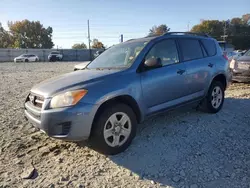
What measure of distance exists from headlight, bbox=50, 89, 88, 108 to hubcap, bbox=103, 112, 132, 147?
54 cm

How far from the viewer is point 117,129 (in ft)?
11.0

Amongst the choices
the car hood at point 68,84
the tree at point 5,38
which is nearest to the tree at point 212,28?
the tree at point 5,38

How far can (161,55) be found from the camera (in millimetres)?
4105

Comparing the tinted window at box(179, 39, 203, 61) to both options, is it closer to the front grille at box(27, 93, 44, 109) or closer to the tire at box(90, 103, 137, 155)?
the tire at box(90, 103, 137, 155)

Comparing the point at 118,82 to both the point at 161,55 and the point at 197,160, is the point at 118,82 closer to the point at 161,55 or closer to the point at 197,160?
the point at 161,55

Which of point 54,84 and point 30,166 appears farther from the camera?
point 54,84

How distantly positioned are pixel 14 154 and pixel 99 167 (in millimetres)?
1401

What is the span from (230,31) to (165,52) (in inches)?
3054

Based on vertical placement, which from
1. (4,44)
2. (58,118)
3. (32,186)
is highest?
(4,44)

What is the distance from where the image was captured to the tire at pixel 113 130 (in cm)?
316

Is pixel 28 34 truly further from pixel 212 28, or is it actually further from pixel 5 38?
pixel 212 28

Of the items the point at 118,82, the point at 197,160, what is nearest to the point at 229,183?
the point at 197,160

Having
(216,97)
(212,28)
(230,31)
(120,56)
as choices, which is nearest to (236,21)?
(230,31)

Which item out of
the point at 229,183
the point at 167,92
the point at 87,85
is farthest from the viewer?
the point at 167,92
